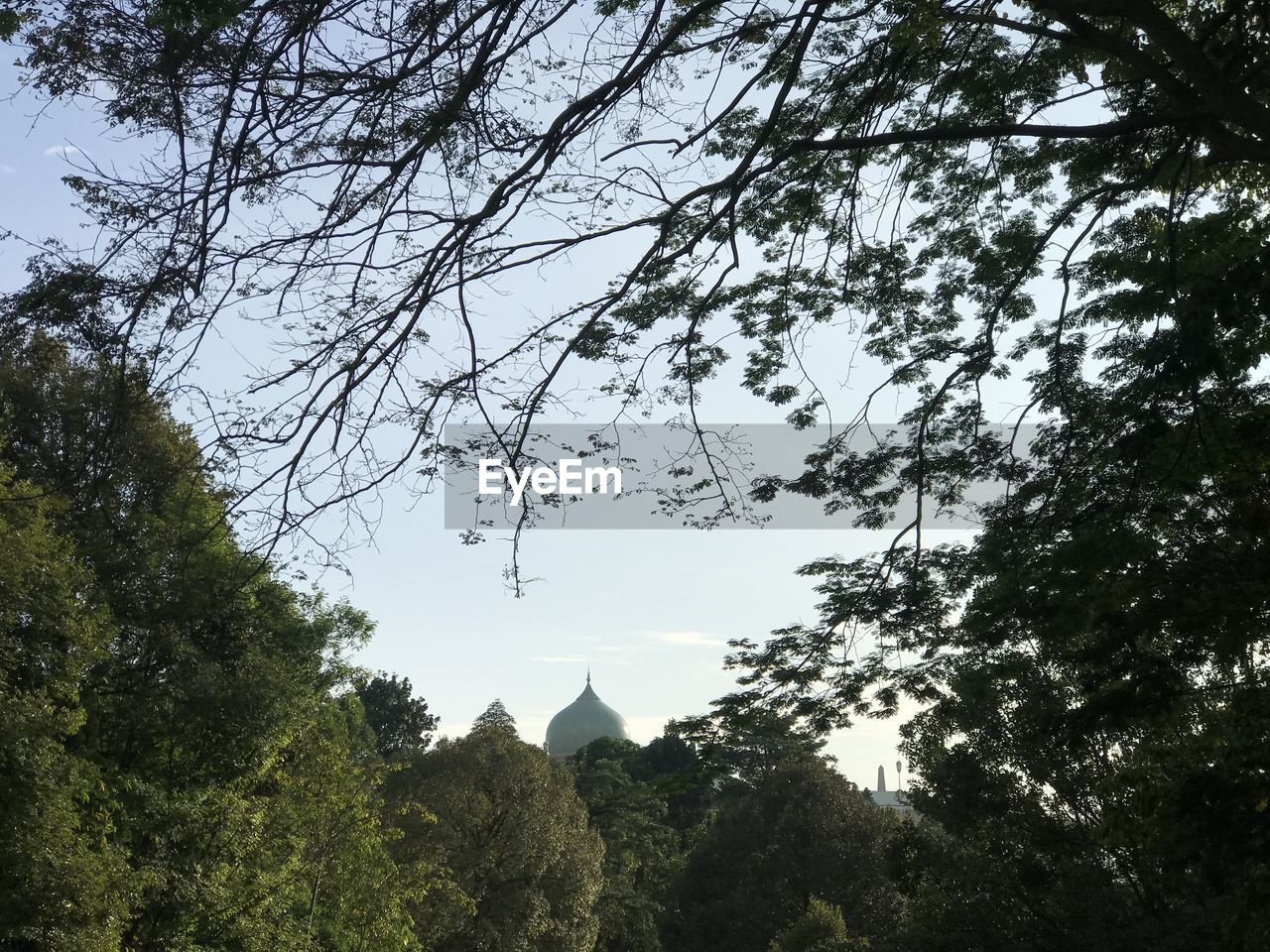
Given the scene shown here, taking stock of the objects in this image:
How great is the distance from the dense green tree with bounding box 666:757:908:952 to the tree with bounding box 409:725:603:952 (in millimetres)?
3914

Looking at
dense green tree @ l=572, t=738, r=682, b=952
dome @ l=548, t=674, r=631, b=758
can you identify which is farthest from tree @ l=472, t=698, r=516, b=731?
dome @ l=548, t=674, r=631, b=758

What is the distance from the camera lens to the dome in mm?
69562

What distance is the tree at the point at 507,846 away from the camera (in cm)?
2878

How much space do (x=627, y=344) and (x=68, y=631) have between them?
10698 mm

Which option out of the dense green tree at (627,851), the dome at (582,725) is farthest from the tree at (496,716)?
the dome at (582,725)

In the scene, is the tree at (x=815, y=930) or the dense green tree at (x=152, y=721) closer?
the dense green tree at (x=152, y=721)

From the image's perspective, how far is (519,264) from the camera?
247 inches

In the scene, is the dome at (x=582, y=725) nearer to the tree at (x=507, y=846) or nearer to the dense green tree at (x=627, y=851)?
the dense green tree at (x=627, y=851)

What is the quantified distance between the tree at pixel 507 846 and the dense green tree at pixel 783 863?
12.8 ft

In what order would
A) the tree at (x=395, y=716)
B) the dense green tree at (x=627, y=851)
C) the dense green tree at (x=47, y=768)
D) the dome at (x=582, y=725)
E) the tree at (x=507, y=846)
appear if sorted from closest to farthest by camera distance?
the dense green tree at (x=47, y=768), the tree at (x=507, y=846), the dense green tree at (x=627, y=851), the tree at (x=395, y=716), the dome at (x=582, y=725)

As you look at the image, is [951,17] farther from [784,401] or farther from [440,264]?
[784,401]

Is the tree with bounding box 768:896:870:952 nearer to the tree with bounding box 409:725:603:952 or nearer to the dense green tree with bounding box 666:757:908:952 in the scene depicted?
the dense green tree with bounding box 666:757:908:952

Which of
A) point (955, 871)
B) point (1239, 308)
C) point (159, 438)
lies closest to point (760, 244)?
point (1239, 308)

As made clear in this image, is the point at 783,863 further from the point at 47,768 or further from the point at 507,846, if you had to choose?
the point at 47,768
